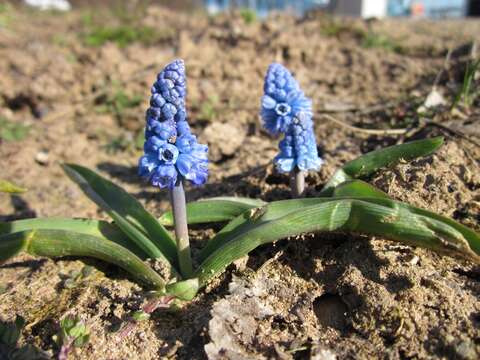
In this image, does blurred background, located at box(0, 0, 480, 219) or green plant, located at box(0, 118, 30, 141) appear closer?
blurred background, located at box(0, 0, 480, 219)

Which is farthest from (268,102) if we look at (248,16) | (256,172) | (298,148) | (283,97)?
(248,16)

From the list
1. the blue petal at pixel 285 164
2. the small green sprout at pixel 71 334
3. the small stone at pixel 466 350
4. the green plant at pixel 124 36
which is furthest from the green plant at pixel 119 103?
the small stone at pixel 466 350

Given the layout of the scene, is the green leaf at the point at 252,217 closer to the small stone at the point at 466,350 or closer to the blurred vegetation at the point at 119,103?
the small stone at the point at 466,350

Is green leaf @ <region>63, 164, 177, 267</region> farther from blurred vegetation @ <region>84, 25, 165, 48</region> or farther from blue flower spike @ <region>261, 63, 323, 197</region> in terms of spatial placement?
blurred vegetation @ <region>84, 25, 165, 48</region>

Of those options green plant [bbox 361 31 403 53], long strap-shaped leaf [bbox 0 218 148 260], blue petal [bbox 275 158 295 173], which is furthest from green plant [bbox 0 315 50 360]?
green plant [bbox 361 31 403 53]

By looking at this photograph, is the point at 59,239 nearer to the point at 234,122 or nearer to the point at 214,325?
the point at 214,325

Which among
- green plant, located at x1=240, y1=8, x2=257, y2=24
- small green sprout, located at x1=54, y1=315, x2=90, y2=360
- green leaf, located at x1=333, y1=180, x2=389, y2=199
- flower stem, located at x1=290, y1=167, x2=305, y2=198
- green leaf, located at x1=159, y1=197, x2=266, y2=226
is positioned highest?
green plant, located at x1=240, y1=8, x2=257, y2=24

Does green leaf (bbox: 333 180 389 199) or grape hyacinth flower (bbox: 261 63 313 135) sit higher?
grape hyacinth flower (bbox: 261 63 313 135)
